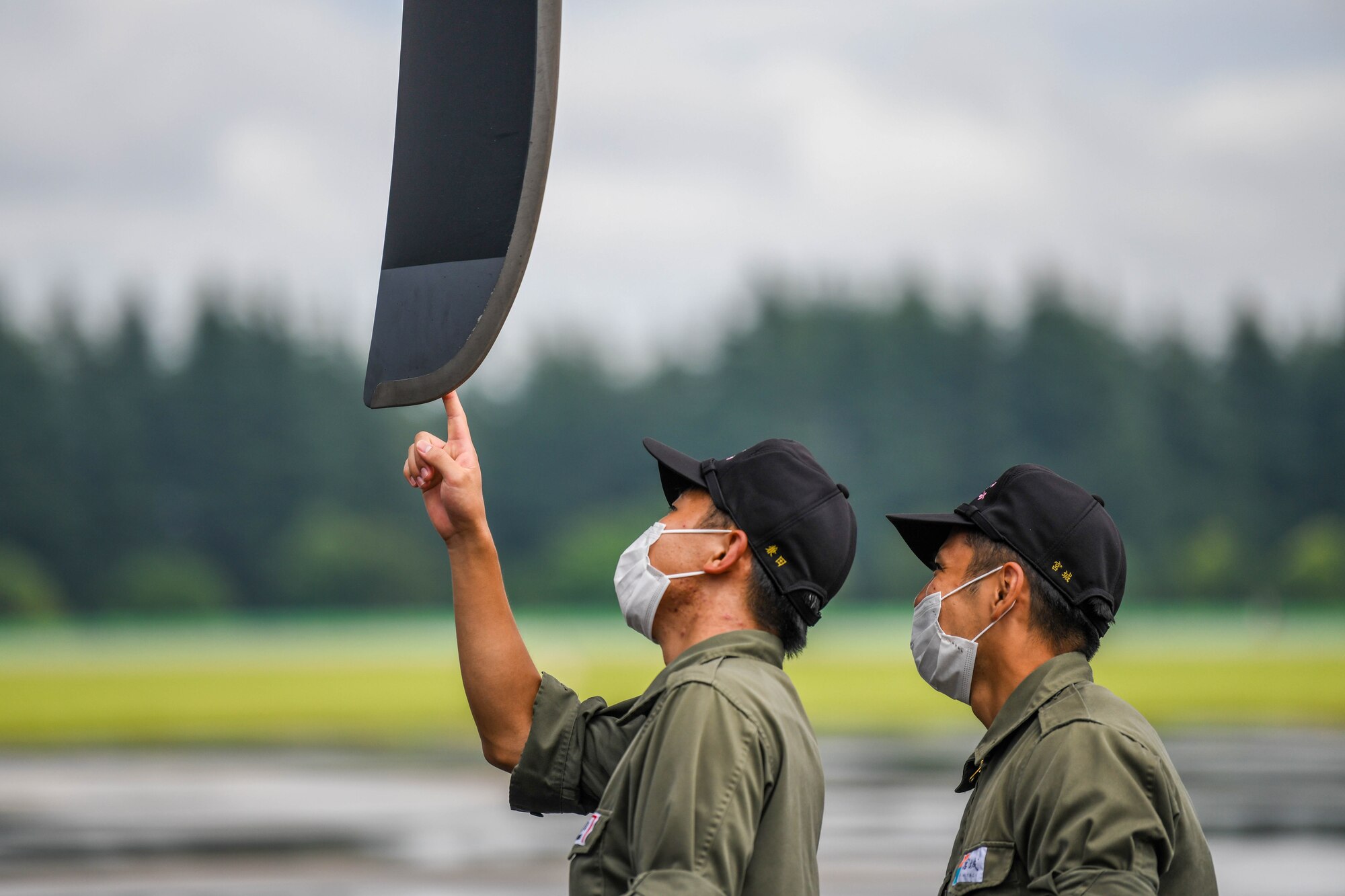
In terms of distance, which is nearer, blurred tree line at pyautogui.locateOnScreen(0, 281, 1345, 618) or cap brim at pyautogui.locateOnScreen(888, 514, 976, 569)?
cap brim at pyautogui.locateOnScreen(888, 514, 976, 569)

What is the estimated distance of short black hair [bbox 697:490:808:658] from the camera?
120 inches

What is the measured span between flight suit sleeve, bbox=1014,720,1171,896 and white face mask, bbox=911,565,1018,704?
410mm

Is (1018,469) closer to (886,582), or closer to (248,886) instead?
(248,886)

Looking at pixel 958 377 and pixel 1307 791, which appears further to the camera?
pixel 958 377

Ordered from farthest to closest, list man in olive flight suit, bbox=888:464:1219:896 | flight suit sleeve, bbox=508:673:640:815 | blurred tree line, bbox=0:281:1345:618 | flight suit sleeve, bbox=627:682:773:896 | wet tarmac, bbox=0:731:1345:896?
blurred tree line, bbox=0:281:1345:618, wet tarmac, bbox=0:731:1345:896, flight suit sleeve, bbox=508:673:640:815, man in olive flight suit, bbox=888:464:1219:896, flight suit sleeve, bbox=627:682:773:896

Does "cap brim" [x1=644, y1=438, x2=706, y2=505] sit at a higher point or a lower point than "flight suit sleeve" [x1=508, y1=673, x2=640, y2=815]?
higher

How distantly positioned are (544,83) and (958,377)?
7777cm

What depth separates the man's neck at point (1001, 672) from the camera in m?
3.29

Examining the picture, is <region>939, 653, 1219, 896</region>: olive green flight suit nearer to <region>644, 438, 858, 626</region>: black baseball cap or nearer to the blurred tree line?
<region>644, 438, 858, 626</region>: black baseball cap

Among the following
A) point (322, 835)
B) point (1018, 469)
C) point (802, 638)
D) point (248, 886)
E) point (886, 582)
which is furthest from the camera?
point (886, 582)

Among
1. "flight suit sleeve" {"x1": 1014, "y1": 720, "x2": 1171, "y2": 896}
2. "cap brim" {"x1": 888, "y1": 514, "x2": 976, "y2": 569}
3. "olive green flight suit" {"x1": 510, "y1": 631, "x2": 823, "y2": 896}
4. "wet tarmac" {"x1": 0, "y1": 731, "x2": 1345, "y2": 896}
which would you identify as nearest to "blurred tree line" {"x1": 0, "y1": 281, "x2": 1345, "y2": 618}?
"wet tarmac" {"x1": 0, "y1": 731, "x2": 1345, "y2": 896}

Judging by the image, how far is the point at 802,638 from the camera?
3.11 metres

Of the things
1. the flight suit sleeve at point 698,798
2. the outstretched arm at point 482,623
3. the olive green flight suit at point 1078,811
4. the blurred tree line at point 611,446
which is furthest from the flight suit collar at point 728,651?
the blurred tree line at point 611,446

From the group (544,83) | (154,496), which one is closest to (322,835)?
(544,83)
